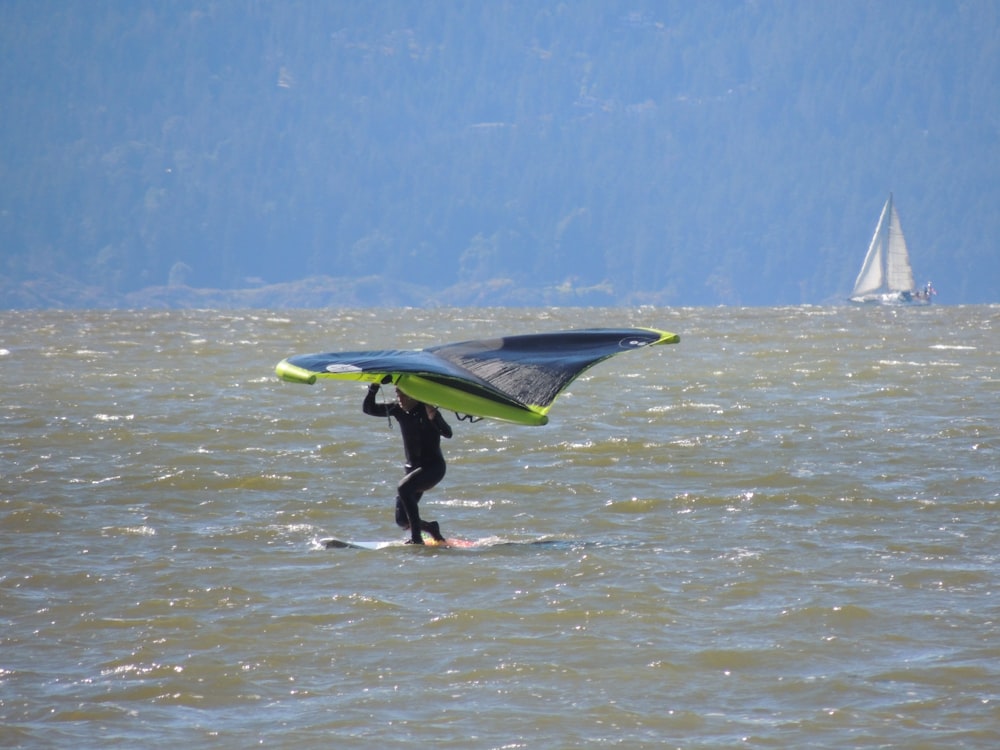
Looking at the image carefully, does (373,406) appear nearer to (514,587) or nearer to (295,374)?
(295,374)

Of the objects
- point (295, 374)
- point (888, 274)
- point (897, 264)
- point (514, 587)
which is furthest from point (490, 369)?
point (897, 264)

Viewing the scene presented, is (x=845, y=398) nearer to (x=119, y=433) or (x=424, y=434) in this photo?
(x=119, y=433)

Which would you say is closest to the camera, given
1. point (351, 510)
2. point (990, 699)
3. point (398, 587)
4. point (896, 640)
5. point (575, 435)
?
point (990, 699)

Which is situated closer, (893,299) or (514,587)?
(514,587)

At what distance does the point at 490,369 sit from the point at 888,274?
374ft

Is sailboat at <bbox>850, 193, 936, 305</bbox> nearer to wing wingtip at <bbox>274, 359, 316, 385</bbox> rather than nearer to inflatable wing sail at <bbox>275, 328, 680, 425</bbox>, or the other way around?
inflatable wing sail at <bbox>275, 328, 680, 425</bbox>

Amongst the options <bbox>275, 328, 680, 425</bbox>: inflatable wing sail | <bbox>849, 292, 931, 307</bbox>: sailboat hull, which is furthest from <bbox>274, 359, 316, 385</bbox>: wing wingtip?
<bbox>849, 292, 931, 307</bbox>: sailboat hull

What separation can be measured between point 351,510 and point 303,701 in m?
5.93

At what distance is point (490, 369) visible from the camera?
1105 cm

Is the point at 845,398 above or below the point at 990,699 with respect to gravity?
above

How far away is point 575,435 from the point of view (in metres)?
19.0

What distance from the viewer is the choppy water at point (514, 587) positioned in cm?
732

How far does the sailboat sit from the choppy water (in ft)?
334

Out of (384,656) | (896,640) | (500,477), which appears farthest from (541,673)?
(500,477)
